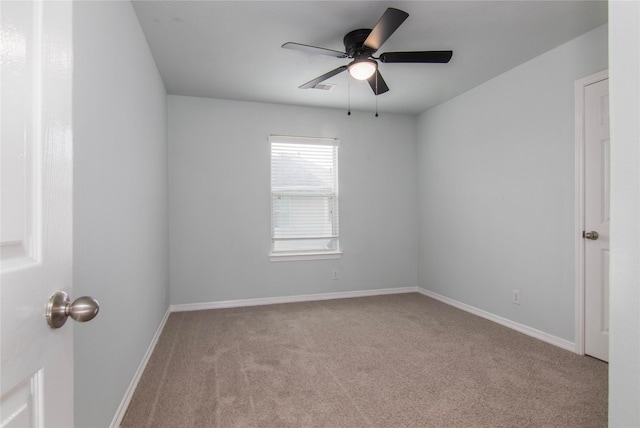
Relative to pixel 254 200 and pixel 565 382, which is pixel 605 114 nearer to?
pixel 565 382

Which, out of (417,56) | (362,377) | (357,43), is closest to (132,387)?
(362,377)

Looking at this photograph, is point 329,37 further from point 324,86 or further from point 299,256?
point 299,256

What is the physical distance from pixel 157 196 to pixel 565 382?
3.56 metres

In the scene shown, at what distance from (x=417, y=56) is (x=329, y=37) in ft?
2.34

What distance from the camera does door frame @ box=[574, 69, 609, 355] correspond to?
2.68 metres

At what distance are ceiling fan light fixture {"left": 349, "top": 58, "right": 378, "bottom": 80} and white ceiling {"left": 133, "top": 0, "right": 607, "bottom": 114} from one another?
0.26 metres

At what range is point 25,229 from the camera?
552mm

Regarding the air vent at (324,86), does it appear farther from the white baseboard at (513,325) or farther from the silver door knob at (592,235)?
the white baseboard at (513,325)

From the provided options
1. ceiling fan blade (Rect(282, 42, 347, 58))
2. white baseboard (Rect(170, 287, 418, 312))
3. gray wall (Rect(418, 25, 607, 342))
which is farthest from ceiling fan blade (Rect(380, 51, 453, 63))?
white baseboard (Rect(170, 287, 418, 312))

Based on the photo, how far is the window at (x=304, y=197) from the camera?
435 cm

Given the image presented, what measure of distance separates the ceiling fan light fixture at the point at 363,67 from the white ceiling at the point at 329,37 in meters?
0.26

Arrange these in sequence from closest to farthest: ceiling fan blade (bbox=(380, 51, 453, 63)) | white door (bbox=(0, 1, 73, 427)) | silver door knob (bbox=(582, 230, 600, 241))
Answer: white door (bbox=(0, 1, 73, 427))
ceiling fan blade (bbox=(380, 51, 453, 63))
silver door knob (bbox=(582, 230, 600, 241))

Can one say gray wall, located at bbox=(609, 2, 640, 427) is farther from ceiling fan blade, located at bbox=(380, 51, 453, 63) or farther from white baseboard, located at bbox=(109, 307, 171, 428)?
white baseboard, located at bbox=(109, 307, 171, 428)

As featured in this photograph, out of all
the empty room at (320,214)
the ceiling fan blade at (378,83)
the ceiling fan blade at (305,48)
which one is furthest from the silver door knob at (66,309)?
the ceiling fan blade at (378,83)
